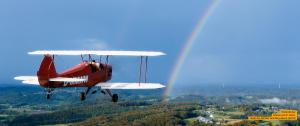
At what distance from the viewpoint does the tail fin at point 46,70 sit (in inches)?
1752

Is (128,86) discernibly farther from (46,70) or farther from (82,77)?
(46,70)

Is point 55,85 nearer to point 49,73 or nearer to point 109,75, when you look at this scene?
point 49,73

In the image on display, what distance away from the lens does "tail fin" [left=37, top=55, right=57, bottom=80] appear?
44500 mm

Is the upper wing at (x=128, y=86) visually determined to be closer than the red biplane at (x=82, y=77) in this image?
No

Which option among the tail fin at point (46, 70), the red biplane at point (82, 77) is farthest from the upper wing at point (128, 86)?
the tail fin at point (46, 70)

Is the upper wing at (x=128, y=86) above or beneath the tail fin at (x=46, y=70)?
beneath

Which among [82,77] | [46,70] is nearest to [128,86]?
[82,77]

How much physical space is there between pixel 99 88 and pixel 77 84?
394 centimetres

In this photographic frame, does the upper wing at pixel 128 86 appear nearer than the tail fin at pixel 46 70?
No

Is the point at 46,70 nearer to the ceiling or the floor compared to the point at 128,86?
nearer to the ceiling

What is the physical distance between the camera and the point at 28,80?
48906mm

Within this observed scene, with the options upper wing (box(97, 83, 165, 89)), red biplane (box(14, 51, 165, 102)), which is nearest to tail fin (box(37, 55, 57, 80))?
red biplane (box(14, 51, 165, 102))

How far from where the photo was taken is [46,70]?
1759 inches

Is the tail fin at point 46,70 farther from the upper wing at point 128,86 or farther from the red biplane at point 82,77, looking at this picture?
the upper wing at point 128,86
